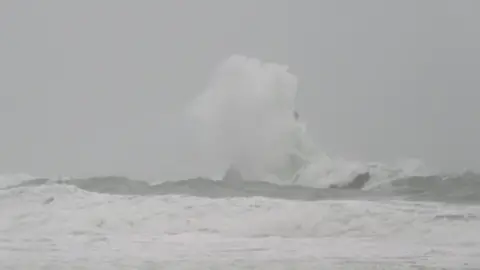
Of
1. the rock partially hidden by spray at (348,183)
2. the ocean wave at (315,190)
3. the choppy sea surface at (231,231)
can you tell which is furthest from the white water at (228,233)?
the rock partially hidden by spray at (348,183)

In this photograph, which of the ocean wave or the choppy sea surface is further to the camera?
the ocean wave

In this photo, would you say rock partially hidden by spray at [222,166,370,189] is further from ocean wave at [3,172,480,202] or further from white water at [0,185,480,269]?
white water at [0,185,480,269]

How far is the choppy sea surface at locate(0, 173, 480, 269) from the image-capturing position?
6059 mm

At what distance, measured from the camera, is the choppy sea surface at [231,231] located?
19.9 feet

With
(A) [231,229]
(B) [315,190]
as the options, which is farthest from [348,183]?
(A) [231,229]

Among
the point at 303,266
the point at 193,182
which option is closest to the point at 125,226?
the point at 303,266

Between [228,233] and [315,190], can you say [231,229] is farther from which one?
[315,190]

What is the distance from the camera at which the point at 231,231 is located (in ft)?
26.0

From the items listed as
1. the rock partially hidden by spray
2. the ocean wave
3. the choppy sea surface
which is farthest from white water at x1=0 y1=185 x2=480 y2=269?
the rock partially hidden by spray

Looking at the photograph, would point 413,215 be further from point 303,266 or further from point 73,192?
point 73,192

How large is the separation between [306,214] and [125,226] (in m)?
2.77

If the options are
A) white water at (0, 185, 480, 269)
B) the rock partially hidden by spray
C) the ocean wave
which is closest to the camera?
white water at (0, 185, 480, 269)

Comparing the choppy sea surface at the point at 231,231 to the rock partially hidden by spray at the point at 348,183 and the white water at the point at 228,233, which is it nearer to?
the white water at the point at 228,233

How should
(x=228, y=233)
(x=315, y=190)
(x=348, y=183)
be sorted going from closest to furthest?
(x=228, y=233) → (x=315, y=190) → (x=348, y=183)
